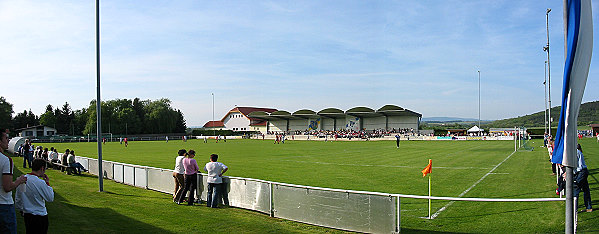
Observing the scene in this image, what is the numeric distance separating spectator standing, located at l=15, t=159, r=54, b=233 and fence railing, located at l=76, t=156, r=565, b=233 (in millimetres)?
4994

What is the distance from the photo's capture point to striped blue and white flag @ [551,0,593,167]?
4.61 metres

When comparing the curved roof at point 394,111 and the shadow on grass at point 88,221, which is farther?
the curved roof at point 394,111

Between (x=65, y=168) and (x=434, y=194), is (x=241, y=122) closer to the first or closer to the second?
(x=65, y=168)

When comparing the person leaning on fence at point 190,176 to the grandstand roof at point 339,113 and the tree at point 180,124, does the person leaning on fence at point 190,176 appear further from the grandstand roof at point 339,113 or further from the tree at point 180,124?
the tree at point 180,124

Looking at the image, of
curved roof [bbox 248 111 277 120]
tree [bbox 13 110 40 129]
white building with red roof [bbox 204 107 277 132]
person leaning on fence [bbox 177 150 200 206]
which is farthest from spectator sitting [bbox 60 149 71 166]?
tree [bbox 13 110 40 129]

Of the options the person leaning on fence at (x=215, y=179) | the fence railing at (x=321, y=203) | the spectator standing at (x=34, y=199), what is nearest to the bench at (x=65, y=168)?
the fence railing at (x=321, y=203)

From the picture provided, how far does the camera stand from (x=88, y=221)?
9305mm

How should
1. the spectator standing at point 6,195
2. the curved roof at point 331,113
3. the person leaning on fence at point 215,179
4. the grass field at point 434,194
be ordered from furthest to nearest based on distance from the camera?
1. the curved roof at point 331,113
2. the person leaning on fence at point 215,179
3. the grass field at point 434,194
4. the spectator standing at point 6,195

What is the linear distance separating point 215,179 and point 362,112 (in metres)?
80.1

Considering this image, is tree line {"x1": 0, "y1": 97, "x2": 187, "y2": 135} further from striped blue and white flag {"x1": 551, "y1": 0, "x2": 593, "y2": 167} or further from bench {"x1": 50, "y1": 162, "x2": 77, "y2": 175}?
striped blue and white flag {"x1": 551, "y1": 0, "x2": 593, "y2": 167}

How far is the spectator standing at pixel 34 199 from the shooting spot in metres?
5.79

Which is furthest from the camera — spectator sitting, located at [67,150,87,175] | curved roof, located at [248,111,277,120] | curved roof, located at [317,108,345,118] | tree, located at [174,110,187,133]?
tree, located at [174,110,187,133]

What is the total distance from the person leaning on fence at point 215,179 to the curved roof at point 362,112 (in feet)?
258

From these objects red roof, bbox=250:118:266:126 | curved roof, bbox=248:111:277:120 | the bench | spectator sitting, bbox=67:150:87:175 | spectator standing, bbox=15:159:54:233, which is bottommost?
the bench
